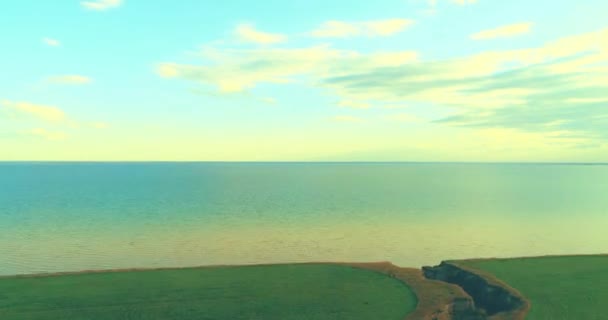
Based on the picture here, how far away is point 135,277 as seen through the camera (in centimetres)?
2236

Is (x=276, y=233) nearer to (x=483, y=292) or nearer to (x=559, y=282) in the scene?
(x=483, y=292)

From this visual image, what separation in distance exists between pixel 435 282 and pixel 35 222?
45.7m

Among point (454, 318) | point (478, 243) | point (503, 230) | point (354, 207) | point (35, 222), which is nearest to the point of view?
point (454, 318)

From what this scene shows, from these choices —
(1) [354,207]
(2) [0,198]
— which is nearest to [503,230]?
(1) [354,207]

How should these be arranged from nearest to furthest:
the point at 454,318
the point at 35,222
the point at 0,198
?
the point at 454,318 → the point at 35,222 → the point at 0,198

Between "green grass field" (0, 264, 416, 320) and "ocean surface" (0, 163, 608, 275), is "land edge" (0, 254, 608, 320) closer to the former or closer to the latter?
"green grass field" (0, 264, 416, 320)

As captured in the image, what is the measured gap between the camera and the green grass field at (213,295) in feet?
57.4

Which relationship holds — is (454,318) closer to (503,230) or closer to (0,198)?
(503,230)

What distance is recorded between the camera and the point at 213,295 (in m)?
19.6

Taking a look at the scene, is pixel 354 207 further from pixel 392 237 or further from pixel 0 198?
pixel 0 198

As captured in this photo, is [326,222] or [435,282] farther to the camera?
[326,222]

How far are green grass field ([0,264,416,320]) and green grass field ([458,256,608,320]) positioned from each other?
5.71m

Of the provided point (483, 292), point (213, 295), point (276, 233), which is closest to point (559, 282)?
point (483, 292)

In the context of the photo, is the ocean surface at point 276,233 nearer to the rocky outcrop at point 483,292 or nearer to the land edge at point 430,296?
the rocky outcrop at point 483,292
